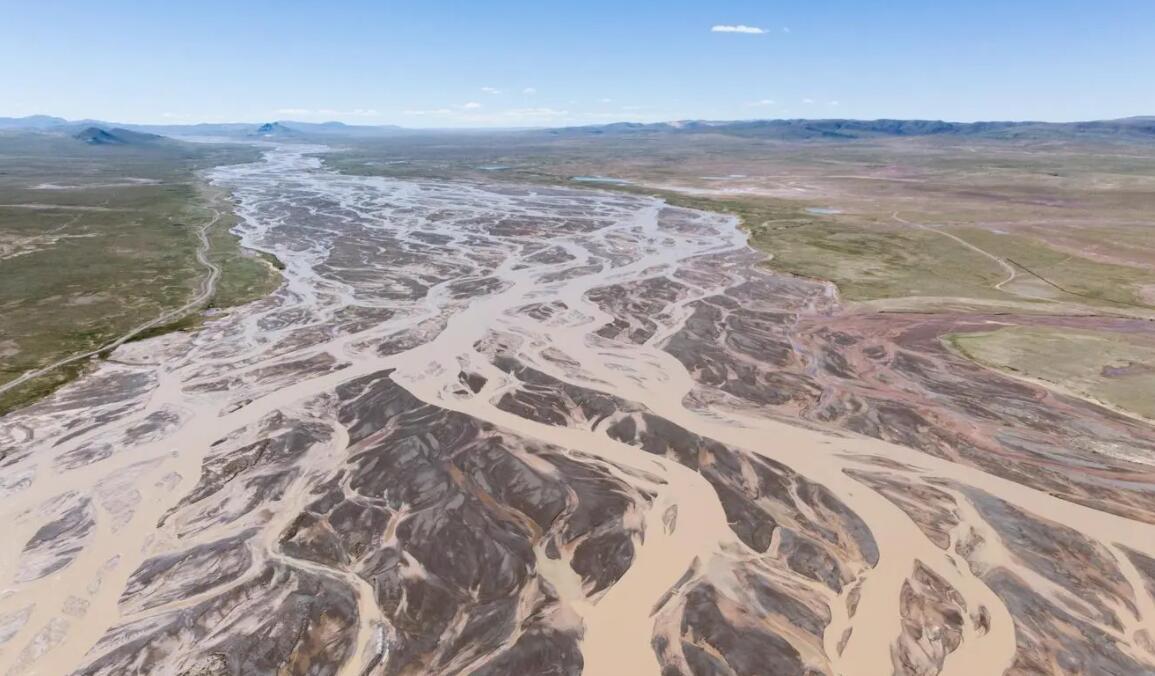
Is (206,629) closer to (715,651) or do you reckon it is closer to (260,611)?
(260,611)

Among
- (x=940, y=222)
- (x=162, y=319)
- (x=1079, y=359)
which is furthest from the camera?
(x=940, y=222)

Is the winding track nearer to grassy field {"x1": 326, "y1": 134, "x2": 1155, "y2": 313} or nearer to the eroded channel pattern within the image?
the eroded channel pattern

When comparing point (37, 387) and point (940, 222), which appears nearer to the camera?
point (37, 387)

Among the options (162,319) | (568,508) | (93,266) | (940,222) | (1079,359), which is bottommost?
(568,508)

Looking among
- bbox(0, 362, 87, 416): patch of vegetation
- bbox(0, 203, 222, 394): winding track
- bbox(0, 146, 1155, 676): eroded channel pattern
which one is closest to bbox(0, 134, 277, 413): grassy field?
bbox(0, 362, 87, 416): patch of vegetation

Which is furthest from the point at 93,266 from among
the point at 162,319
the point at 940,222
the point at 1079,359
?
the point at 940,222

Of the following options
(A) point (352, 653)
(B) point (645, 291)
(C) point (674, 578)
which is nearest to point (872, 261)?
(B) point (645, 291)

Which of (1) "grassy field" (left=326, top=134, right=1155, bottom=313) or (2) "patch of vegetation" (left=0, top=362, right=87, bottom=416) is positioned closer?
(2) "patch of vegetation" (left=0, top=362, right=87, bottom=416)

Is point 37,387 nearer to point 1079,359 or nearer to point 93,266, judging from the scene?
point 93,266
